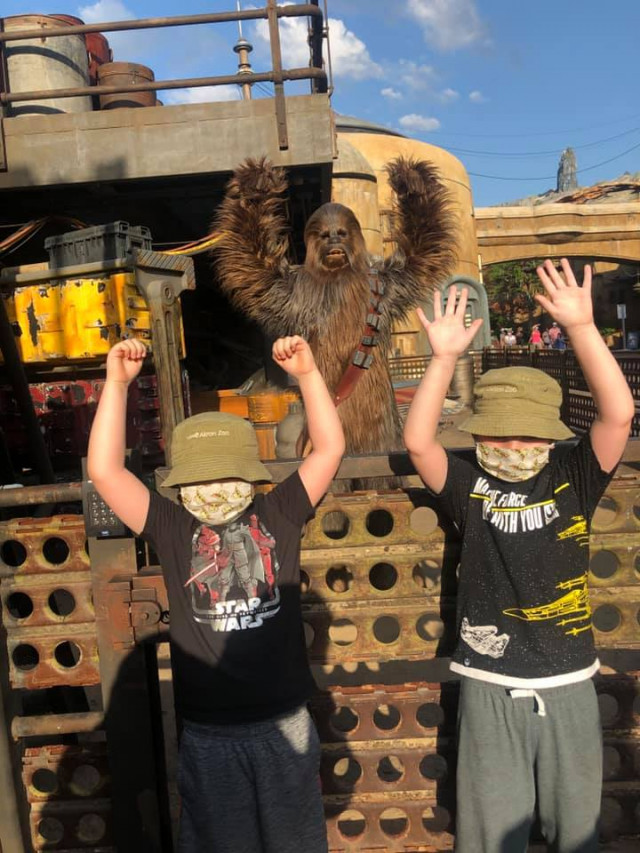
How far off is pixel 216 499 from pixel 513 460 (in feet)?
2.72

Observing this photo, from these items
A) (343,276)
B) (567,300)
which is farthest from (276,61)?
(567,300)

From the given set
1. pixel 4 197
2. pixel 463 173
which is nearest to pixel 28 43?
pixel 4 197

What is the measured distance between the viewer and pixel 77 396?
18.9ft

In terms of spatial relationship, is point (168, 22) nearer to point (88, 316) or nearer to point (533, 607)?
point (88, 316)

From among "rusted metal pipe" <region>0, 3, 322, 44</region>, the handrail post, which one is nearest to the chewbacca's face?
the handrail post

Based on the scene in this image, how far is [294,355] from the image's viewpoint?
2.01 metres

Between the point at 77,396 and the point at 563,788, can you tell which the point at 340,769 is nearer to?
the point at 563,788

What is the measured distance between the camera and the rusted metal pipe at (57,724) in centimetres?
223

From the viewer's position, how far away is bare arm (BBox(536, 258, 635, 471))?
178 cm

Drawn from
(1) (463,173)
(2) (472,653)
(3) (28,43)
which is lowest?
(2) (472,653)

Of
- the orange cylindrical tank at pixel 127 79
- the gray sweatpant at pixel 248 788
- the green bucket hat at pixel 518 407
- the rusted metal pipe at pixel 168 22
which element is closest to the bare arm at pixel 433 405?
the green bucket hat at pixel 518 407

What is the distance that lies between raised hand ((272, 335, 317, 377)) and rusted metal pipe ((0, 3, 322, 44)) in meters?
5.38

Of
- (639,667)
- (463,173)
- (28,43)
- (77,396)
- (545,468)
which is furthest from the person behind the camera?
(463,173)

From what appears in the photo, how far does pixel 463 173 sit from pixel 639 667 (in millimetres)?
22713
